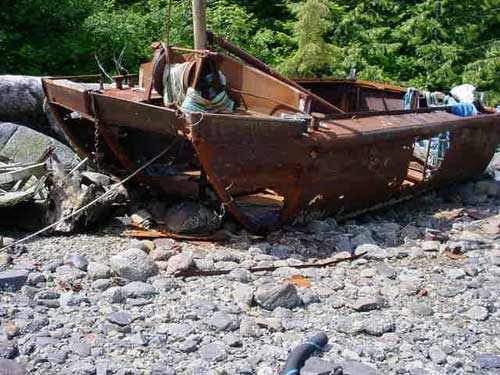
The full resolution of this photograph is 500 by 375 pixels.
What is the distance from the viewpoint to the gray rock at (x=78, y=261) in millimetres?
4785

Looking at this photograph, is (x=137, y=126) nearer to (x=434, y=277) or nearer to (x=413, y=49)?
(x=434, y=277)

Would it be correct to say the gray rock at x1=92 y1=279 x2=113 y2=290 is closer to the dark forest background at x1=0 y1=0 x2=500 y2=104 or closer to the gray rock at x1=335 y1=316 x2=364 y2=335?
the gray rock at x1=335 y1=316 x2=364 y2=335

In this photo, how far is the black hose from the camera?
11.5ft

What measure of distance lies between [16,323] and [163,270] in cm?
125

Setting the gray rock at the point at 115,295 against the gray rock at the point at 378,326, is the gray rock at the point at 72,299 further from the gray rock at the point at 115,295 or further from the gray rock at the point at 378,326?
the gray rock at the point at 378,326

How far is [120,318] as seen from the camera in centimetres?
397

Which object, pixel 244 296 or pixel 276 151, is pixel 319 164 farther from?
pixel 244 296

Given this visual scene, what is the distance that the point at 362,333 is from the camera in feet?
13.3

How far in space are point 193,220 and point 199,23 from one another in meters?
1.80

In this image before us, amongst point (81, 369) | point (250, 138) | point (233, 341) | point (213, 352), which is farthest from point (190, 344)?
point (250, 138)

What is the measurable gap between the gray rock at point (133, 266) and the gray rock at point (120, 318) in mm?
588

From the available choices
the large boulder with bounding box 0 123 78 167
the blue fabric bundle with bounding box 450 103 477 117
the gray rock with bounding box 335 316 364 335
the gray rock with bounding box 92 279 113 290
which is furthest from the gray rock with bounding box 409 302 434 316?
the large boulder with bounding box 0 123 78 167

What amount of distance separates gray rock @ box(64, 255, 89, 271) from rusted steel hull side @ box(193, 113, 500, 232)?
114cm

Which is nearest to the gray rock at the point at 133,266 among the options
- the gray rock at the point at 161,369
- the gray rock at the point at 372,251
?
the gray rock at the point at 161,369
